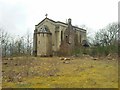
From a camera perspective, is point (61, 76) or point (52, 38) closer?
point (61, 76)

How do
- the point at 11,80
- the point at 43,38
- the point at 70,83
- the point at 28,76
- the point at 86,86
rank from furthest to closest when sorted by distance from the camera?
the point at 43,38 < the point at 28,76 < the point at 11,80 < the point at 70,83 < the point at 86,86

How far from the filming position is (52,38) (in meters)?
42.9

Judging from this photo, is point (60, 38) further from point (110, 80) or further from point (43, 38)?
point (110, 80)

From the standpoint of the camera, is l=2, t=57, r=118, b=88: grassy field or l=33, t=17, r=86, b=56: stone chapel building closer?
l=2, t=57, r=118, b=88: grassy field

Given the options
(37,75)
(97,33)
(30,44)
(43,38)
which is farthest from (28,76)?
(97,33)

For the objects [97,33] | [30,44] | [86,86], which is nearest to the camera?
[86,86]

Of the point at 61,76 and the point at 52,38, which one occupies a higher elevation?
the point at 52,38

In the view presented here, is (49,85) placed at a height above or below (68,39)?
below

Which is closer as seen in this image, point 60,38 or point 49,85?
point 49,85

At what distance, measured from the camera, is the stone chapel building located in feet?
132

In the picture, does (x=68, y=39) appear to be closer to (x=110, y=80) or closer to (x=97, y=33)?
(x=97, y=33)

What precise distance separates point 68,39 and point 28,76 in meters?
24.2

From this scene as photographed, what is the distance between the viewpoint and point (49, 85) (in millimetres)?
15586

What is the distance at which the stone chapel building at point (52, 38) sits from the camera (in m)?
40.2
